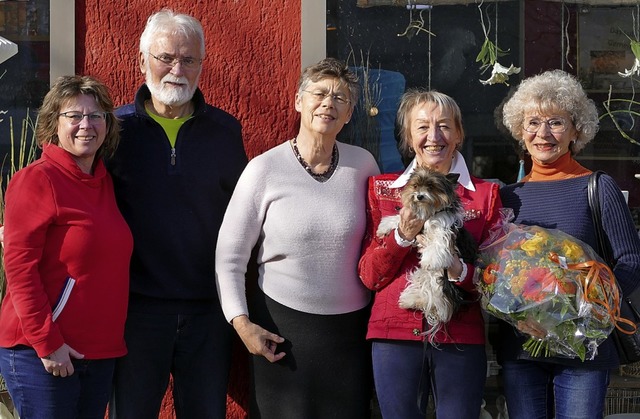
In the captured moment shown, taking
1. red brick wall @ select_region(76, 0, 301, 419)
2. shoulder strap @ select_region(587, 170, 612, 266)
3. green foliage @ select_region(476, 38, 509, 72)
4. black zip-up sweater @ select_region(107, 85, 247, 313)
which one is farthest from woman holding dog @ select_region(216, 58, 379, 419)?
green foliage @ select_region(476, 38, 509, 72)

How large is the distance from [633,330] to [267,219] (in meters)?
1.78

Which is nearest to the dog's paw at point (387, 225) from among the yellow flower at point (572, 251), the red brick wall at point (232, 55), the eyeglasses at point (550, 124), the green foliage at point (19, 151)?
the yellow flower at point (572, 251)

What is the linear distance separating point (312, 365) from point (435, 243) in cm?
90

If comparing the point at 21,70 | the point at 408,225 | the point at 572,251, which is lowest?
the point at 572,251

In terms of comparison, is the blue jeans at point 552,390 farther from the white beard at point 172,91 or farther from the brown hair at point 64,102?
the brown hair at point 64,102

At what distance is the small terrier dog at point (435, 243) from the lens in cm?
371

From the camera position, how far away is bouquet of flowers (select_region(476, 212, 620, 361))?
3.60 m

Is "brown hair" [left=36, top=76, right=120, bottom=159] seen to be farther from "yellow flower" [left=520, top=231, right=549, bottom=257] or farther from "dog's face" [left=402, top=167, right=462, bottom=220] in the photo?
"yellow flower" [left=520, top=231, right=549, bottom=257]

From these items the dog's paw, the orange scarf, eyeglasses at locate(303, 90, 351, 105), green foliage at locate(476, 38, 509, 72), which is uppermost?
green foliage at locate(476, 38, 509, 72)

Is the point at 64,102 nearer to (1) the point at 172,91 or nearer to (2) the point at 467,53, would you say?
(1) the point at 172,91

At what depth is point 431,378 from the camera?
390 cm

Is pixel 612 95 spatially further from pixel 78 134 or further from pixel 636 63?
pixel 78 134

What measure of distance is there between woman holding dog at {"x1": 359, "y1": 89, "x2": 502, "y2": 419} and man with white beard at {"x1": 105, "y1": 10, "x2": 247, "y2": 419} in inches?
32.8

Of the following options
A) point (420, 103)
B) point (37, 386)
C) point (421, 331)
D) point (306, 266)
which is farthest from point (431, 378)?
point (37, 386)
